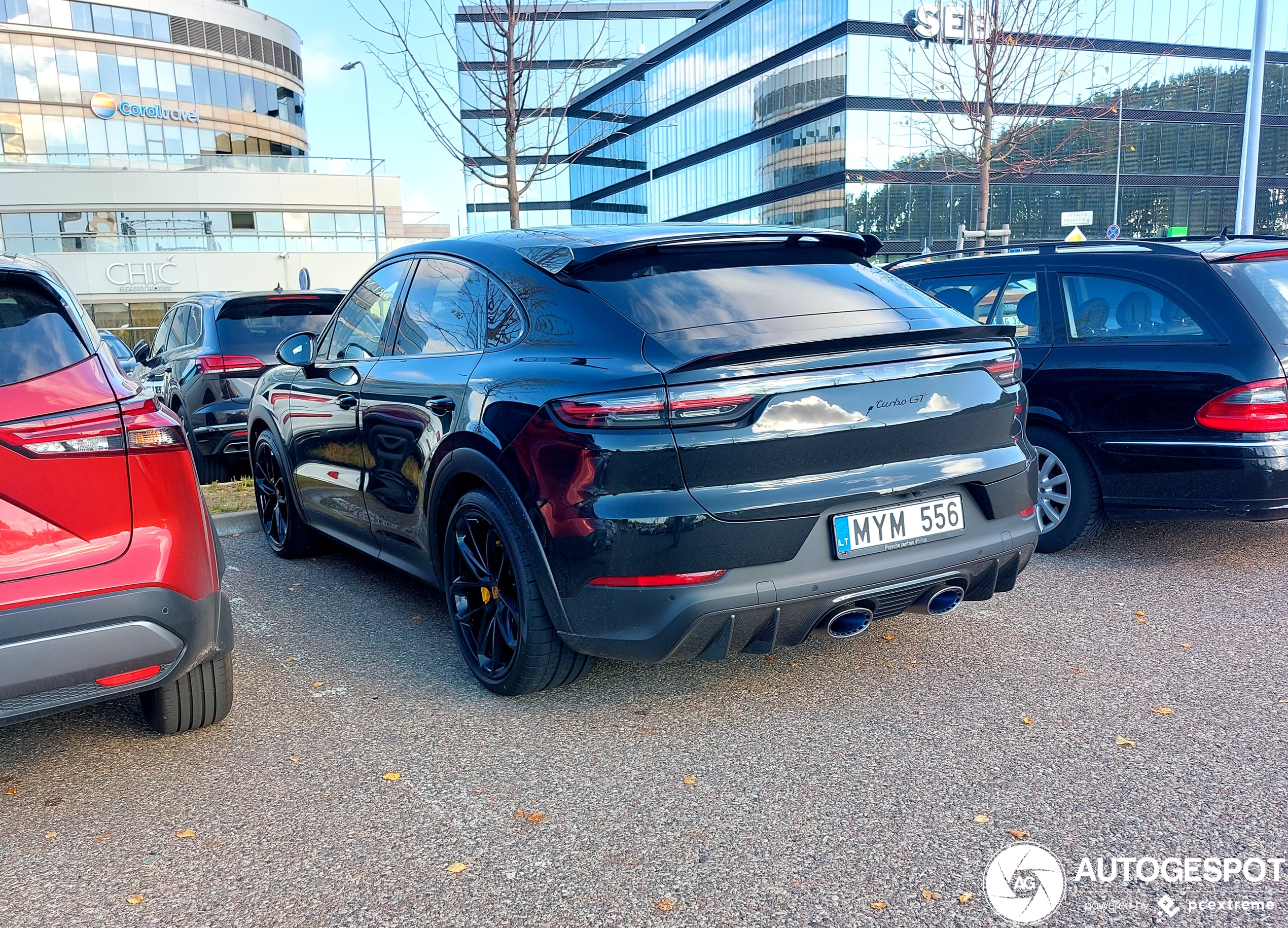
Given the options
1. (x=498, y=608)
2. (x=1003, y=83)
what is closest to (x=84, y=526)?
(x=498, y=608)

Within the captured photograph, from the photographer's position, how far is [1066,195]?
172 ft

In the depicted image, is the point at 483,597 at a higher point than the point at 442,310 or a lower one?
lower

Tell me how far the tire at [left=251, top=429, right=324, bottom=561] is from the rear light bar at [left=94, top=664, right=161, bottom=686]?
2.72 meters

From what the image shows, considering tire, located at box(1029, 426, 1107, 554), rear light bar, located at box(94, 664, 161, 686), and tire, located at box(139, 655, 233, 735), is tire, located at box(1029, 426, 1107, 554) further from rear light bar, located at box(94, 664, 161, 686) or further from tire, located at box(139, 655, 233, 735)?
rear light bar, located at box(94, 664, 161, 686)

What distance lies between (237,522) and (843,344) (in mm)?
5056

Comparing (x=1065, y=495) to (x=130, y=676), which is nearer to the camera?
(x=130, y=676)

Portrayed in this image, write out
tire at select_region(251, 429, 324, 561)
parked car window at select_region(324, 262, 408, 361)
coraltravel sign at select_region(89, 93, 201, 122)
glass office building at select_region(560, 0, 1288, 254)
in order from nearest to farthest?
parked car window at select_region(324, 262, 408, 361) < tire at select_region(251, 429, 324, 561) < glass office building at select_region(560, 0, 1288, 254) < coraltravel sign at select_region(89, 93, 201, 122)

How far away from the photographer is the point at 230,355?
8352mm

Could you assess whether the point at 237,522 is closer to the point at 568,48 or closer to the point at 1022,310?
the point at 1022,310

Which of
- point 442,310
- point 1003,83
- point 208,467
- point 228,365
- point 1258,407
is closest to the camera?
point 442,310

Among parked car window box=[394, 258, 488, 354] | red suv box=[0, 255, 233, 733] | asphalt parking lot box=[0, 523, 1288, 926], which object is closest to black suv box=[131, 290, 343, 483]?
parked car window box=[394, 258, 488, 354]

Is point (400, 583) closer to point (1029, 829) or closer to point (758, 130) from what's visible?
point (1029, 829)

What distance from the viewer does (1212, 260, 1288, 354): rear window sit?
4668mm

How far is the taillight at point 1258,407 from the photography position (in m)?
4.61
